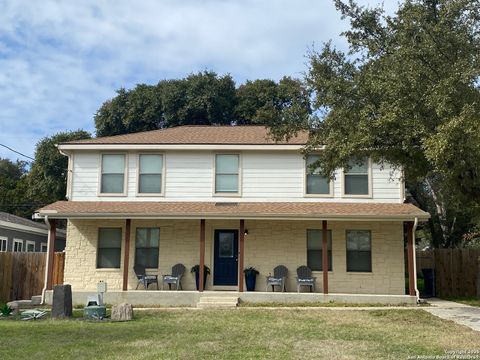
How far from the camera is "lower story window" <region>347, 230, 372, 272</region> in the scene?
57.0ft

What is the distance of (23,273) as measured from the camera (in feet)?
60.0

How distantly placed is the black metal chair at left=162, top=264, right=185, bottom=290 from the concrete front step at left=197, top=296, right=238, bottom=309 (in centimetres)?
143

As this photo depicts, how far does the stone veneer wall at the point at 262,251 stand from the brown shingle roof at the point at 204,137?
275 centimetres

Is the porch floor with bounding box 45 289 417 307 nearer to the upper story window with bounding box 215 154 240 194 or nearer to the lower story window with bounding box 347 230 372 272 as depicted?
the lower story window with bounding box 347 230 372 272

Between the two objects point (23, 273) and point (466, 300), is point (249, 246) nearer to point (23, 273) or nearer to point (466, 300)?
point (466, 300)

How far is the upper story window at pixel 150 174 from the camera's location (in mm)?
18234

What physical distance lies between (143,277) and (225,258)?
9.16 ft

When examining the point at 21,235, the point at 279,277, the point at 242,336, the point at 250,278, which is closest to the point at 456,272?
the point at 279,277

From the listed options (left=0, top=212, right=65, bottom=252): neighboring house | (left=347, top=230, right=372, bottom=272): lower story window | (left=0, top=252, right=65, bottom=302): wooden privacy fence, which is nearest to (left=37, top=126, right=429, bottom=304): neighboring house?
(left=347, top=230, right=372, bottom=272): lower story window

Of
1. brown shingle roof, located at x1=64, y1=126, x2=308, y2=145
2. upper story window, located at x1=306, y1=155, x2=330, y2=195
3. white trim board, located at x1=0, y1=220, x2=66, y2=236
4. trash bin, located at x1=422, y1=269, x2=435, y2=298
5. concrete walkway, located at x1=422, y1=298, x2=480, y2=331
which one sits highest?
brown shingle roof, located at x1=64, y1=126, x2=308, y2=145

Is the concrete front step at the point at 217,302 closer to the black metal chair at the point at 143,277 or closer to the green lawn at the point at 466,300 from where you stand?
the black metal chair at the point at 143,277

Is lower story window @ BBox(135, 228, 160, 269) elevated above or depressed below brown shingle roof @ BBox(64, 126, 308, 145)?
below

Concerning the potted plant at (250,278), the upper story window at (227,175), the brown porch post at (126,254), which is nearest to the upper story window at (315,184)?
the upper story window at (227,175)

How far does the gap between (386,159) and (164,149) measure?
8.32m
